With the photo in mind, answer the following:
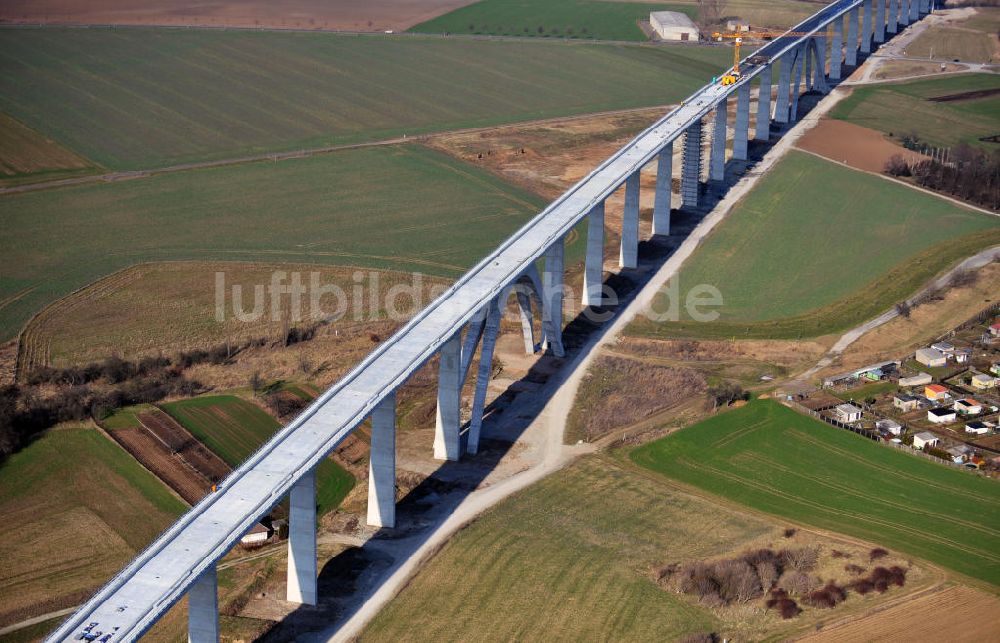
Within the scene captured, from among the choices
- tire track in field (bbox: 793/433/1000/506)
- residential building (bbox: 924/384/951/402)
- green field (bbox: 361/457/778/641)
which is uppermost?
residential building (bbox: 924/384/951/402)

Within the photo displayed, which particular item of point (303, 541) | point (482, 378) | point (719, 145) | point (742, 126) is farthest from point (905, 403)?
point (742, 126)

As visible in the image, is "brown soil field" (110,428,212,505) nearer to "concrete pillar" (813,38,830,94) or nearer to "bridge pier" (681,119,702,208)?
"bridge pier" (681,119,702,208)

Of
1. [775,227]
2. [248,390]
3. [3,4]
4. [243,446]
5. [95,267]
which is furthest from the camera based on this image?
[3,4]

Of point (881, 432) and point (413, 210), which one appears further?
point (413, 210)

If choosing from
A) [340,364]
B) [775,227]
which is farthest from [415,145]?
[340,364]

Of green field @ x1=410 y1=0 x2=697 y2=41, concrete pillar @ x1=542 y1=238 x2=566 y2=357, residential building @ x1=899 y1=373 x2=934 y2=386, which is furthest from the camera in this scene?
green field @ x1=410 y1=0 x2=697 y2=41

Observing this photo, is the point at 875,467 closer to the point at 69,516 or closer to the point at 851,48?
the point at 69,516

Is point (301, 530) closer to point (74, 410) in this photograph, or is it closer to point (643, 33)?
point (74, 410)

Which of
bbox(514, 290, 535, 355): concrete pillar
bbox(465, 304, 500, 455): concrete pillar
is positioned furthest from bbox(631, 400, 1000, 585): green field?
bbox(514, 290, 535, 355): concrete pillar
